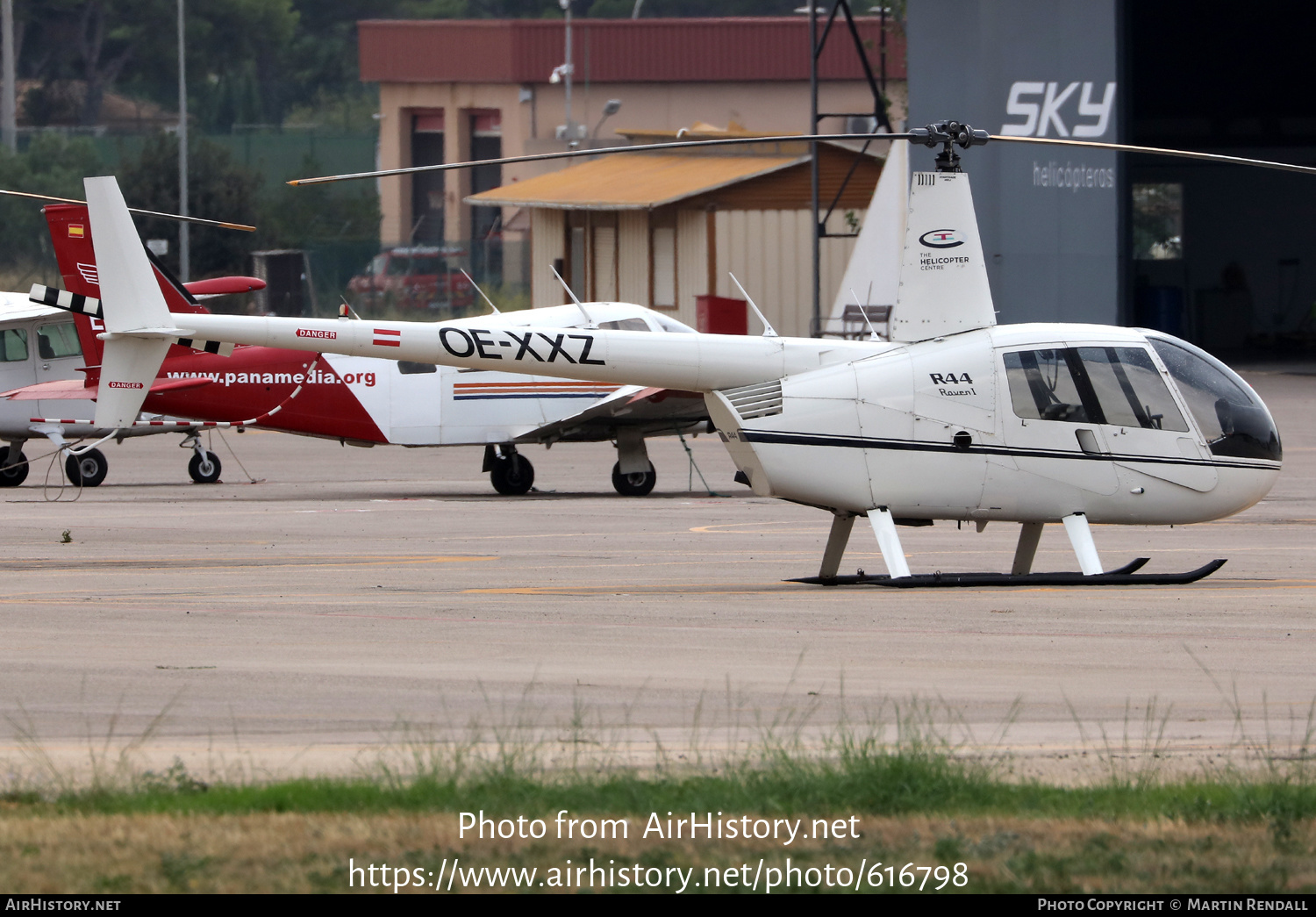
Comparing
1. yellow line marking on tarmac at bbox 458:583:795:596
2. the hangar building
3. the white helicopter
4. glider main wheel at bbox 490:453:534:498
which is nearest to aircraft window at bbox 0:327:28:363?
glider main wheel at bbox 490:453:534:498

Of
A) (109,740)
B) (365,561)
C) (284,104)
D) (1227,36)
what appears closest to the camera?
(109,740)

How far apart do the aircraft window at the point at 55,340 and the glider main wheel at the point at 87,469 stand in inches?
76.3

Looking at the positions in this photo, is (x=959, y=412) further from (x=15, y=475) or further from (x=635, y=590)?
(x=15, y=475)

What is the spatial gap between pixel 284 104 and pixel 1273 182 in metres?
71.7

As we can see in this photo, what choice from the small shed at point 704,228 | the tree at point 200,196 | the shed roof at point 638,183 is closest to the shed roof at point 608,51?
the tree at point 200,196

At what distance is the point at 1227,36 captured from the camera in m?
48.4

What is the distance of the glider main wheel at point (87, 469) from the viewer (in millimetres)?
23969

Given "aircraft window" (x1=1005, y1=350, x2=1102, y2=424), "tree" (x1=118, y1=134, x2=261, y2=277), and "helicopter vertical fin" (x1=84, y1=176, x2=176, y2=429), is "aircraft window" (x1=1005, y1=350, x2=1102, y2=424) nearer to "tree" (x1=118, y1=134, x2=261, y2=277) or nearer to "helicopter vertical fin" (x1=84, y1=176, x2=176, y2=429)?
"helicopter vertical fin" (x1=84, y1=176, x2=176, y2=429)

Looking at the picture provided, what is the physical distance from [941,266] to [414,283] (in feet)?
150

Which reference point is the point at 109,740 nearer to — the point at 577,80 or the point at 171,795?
the point at 171,795

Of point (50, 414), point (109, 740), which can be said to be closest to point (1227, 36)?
point (50, 414)

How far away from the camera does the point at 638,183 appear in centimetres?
4562

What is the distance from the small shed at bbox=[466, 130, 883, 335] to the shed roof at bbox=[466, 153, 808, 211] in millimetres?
49

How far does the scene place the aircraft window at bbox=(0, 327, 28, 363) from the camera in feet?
83.4
